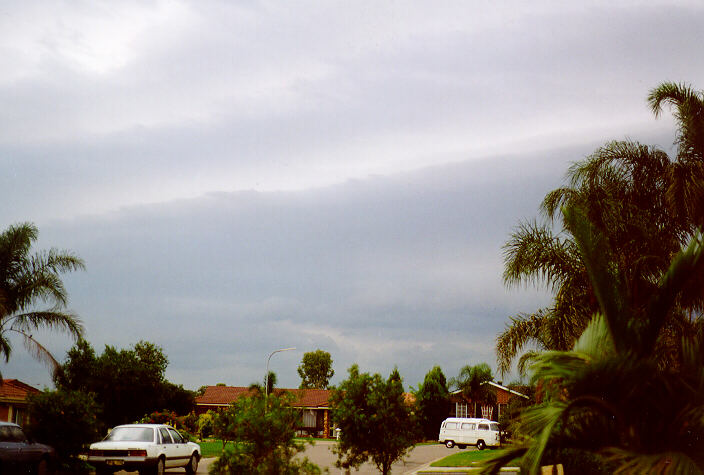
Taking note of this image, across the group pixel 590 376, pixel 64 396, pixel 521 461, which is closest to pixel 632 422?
pixel 590 376

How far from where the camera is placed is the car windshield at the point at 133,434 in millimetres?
21797

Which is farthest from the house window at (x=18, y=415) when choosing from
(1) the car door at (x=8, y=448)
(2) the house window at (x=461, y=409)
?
(2) the house window at (x=461, y=409)

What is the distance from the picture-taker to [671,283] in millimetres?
7734

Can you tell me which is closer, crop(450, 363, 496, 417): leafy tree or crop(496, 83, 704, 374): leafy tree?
crop(496, 83, 704, 374): leafy tree

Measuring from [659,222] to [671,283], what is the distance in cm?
947

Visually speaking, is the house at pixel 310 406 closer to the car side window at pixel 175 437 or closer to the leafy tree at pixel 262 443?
the car side window at pixel 175 437

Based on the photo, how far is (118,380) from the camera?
111ft

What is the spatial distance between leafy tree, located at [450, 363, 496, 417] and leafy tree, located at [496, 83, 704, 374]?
161ft

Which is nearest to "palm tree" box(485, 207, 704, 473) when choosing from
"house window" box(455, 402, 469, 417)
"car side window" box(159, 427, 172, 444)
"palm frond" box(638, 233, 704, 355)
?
"palm frond" box(638, 233, 704, 355)

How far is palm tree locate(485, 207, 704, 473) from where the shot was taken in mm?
7152

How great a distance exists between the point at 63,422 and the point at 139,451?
329 cm

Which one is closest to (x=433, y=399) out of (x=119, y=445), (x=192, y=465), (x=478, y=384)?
(x=478, y=384)

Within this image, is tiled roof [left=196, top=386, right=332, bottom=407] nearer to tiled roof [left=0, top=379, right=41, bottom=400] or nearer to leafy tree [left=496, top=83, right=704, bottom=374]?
tiled roof [left=0, top=379, right=41, bottom=400]

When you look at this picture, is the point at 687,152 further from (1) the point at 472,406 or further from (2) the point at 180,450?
(1) the point at 472,406
